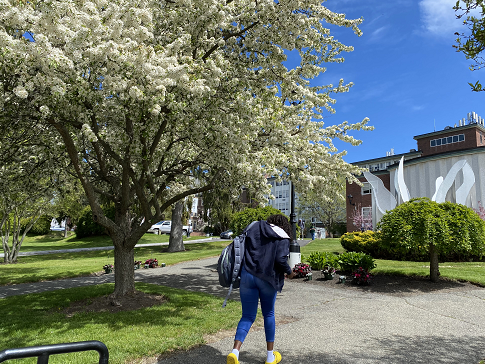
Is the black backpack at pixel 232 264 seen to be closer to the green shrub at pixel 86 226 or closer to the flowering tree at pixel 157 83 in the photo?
the flowering tree at pixel 157 83

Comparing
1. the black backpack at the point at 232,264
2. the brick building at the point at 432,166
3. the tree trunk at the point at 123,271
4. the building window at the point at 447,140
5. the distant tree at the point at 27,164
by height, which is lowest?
the tree trunk at the point at 123,271

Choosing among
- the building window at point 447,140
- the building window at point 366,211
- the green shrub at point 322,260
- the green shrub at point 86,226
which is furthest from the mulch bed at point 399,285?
the building window at point 447,140

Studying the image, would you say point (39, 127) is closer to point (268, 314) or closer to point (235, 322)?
point (235, 322)

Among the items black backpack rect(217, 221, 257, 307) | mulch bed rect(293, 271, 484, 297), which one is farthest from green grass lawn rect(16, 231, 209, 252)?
black backpack rect(217, 221, 257, 307)

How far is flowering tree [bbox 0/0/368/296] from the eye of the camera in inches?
224

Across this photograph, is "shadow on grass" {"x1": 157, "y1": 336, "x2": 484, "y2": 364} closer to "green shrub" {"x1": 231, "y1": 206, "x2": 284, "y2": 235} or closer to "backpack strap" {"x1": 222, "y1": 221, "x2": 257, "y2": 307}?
"backpack strap" {"x1": 222, "y1": 221, "x2": 257, "y2": 307}

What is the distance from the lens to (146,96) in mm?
6020

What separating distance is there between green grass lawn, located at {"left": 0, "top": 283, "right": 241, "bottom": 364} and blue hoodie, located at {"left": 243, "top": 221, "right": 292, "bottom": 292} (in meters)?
1.80

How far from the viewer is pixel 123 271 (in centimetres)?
805

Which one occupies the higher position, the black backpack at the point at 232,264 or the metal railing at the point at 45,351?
the black backpack at the point at 232,264

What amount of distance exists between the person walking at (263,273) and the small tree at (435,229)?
695 centimetres

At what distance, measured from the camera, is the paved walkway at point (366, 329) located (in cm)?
467

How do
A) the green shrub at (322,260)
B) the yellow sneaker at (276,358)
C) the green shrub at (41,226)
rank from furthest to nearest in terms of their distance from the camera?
1. the green shrub at (41,226)
2. the green shrub at (322,260)
3. the yellow sneaker at (276,358)

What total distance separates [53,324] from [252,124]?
5424 mm
